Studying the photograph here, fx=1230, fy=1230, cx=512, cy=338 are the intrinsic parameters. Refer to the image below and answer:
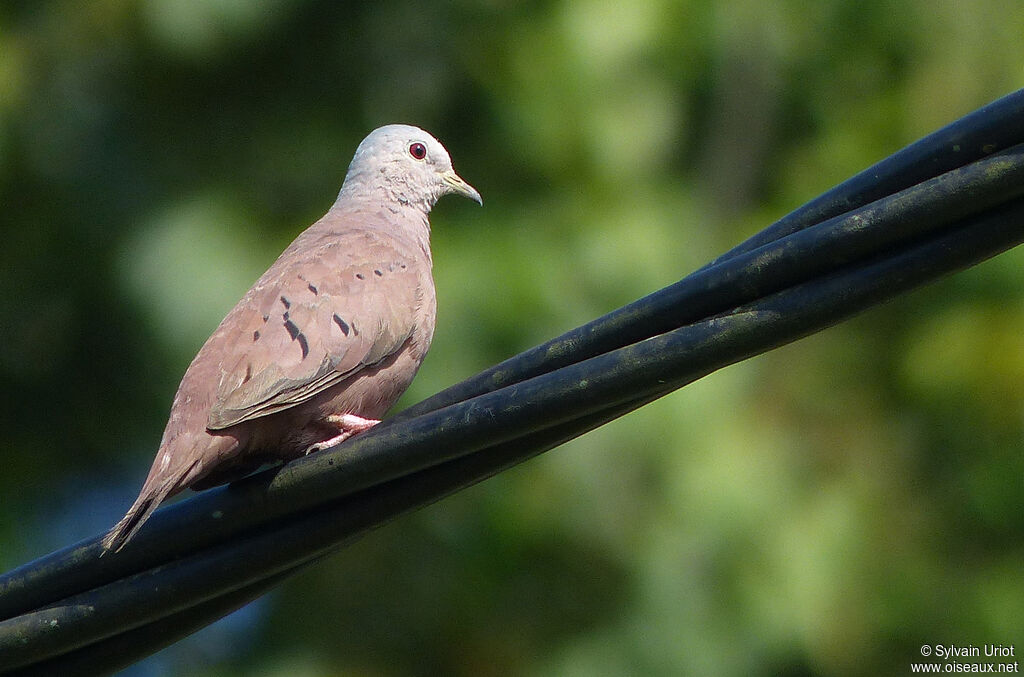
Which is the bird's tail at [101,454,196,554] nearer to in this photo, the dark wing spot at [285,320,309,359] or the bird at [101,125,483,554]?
the bird at [101,125,483,554]

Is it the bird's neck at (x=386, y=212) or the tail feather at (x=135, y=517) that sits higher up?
the bird's neck at (x=386, y=212)

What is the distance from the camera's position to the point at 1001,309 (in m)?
6.76

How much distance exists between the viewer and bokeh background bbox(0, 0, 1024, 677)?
21.0 feet

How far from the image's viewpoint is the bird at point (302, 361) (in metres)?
3.73

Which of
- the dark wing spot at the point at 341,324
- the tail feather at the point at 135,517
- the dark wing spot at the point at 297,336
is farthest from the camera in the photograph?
the dark wing spot at the point at 341,324

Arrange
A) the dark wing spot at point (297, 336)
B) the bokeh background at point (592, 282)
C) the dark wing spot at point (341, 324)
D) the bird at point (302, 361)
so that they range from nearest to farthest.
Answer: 1. the bird at point (302, 361)
2. the dark wing spot at point (297, 336)
3. the dark wing spot at point (341, 324)
4. the bokeh background at point (592, 282)

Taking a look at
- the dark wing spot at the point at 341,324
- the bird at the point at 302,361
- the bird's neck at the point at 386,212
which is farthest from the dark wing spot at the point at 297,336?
the bird's neck at the point at 386,212

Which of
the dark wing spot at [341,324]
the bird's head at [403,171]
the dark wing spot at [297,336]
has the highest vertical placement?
the bird's head at [403,171]

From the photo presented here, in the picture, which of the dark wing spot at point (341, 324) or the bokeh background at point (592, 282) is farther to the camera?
the bokeh background at point (592, 282)

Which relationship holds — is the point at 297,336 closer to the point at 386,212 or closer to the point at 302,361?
the point at 302,361

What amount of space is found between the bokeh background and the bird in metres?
2.01

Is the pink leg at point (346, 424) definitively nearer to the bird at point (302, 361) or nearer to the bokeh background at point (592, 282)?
the bird at point (302, 361)

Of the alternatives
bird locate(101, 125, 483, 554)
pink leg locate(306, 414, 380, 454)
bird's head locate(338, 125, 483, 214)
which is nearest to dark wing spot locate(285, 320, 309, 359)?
bird locate(101, 125, 483, 554)

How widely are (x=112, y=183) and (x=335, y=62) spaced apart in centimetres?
181
